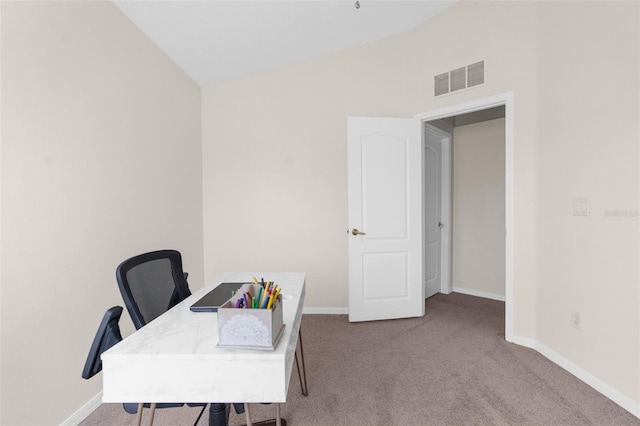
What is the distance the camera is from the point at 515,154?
2.79 metres

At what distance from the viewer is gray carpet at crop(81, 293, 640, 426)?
189 cm

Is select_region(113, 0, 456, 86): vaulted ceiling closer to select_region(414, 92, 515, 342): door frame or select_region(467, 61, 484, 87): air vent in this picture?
select_region(467, 61, 484, 87): air vent

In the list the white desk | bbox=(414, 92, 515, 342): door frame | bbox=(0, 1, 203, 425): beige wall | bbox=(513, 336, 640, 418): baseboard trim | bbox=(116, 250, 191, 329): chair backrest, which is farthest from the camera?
bbox=(414, 92, 515, 342): door frame

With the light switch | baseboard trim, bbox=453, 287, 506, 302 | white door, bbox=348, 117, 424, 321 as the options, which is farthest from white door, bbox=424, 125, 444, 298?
the light switch

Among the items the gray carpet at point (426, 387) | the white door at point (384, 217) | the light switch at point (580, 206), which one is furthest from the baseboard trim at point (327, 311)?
the light switch at point (580, 206)

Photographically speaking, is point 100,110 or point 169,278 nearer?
point 169,278

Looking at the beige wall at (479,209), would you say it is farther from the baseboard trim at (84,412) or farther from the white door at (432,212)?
the baseboard trim at (84,412)

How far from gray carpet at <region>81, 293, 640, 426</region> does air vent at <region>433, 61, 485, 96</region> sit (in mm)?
2295

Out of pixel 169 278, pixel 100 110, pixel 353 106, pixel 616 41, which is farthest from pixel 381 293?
pixel 100 110

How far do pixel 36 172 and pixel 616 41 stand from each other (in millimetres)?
3342

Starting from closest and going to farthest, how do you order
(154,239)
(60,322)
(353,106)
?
(60,322) → (154,239) → (353,106)

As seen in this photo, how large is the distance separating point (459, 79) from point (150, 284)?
305 centimetres

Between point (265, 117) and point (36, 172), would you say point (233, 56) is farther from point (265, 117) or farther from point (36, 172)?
point (36, 172)

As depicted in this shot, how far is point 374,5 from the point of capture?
9.62 ft
